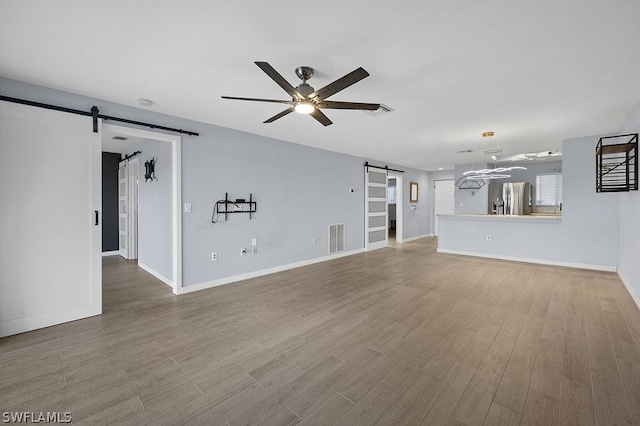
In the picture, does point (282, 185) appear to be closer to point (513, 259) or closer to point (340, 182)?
point (340, 182)

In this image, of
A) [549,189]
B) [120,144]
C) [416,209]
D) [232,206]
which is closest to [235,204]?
[232,206]

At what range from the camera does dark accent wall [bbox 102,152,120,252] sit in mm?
6793

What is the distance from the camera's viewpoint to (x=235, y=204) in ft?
15.4

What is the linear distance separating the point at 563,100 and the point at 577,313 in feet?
8.40

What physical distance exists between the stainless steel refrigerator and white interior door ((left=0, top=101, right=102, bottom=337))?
944cm

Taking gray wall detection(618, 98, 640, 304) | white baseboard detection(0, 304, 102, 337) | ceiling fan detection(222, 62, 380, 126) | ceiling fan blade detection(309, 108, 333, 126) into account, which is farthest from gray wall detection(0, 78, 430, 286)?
gray wall detection(618, 98, 640, 304)

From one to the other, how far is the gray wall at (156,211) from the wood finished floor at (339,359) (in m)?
0.75

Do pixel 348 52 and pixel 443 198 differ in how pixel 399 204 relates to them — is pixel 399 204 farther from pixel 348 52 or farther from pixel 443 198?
pixel 348 52

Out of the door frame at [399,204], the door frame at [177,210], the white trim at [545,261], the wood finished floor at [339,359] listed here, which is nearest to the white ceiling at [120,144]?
the door frame at [177,210]

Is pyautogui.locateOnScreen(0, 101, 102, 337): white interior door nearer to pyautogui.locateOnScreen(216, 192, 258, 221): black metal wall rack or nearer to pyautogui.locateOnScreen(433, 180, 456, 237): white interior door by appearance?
pyautogui.locateOnScreen(216, 192, 258, 221): black metal wall rack

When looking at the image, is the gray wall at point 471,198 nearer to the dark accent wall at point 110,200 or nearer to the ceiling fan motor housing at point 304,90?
the ceiling fan motor housing at point 304,90

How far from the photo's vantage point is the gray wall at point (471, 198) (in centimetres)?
841

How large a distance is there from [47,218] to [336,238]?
5.07 m

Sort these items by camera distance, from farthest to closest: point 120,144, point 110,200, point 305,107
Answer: point 110,200, point 120,144, point 305,107
